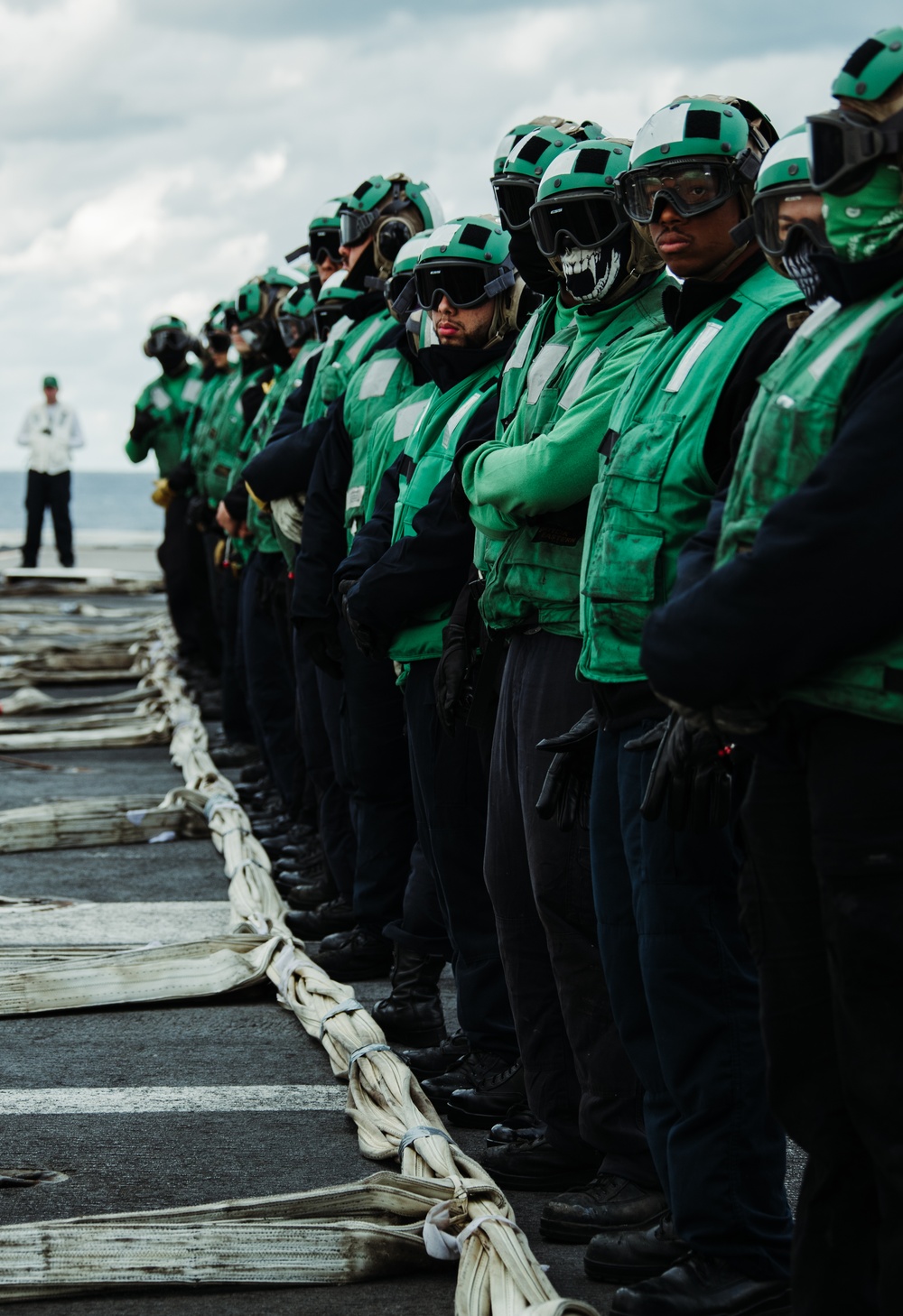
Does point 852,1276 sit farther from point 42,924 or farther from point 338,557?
point 42,924

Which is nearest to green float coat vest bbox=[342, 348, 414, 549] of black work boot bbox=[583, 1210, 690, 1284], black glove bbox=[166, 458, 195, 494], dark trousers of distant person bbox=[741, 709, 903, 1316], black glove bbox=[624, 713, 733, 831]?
black work boot bbox=[583, 1210, 690, 1284]

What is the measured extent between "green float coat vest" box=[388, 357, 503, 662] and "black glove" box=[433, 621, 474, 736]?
1.60ft

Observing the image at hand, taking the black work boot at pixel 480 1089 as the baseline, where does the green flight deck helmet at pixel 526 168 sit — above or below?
above

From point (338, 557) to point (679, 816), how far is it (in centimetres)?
340

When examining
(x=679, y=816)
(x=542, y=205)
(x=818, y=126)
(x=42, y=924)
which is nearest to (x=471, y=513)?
(x=542, y=205)

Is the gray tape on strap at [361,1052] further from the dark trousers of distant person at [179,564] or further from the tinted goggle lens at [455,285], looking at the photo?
the dark trousers of distant person at [179,564]

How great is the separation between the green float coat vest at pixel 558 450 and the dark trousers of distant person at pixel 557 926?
9 cm

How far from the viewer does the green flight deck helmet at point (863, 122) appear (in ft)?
7.80

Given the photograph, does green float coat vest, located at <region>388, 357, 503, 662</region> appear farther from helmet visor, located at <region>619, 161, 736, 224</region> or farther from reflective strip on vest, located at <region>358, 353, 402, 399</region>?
helmet visor, located at <region>619, 161, 736, 224</region>

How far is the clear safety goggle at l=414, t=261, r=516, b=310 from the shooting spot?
471 centimetres

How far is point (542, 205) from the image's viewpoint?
12.7 ft

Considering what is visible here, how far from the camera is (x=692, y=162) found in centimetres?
336

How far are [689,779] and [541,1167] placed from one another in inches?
58.7

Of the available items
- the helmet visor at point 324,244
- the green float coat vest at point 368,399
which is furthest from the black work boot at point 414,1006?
the helmet visor at point 324,244
